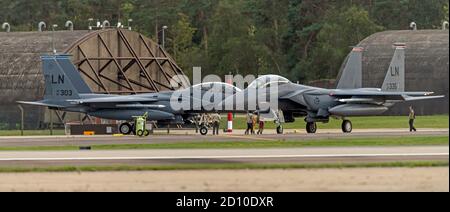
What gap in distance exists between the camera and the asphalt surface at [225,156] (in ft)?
81.8

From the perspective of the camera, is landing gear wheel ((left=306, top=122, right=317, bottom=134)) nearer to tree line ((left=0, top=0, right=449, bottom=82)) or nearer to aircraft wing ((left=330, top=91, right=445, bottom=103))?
aircraft wing ((left=330, top=91, right=445, bottom=103))

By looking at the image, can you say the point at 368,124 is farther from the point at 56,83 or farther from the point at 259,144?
the point at 259,144

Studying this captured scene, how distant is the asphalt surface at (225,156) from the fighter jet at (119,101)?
59.0 feet

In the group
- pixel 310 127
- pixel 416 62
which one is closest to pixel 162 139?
pixel 310 127

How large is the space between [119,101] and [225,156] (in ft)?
73.8

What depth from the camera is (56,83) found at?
166ft

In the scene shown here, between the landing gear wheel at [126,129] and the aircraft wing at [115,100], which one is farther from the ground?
the aircraft wing at [115,100]

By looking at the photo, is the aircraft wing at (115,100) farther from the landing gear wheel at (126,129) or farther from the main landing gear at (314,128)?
the main landing gear at (314,128)

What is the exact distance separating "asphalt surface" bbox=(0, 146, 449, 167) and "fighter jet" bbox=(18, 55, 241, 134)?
59.0 feet

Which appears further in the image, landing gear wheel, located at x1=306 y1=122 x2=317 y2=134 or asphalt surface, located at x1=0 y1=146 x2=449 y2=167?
landing gear wheel, located at x1=306 y1=122 x2=317 y2=134

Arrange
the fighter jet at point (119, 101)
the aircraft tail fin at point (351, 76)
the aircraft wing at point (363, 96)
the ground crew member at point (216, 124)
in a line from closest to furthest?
1. the aircraft wing at point (363, 96)
2. the ground crew member at point (216, 124)
3. the fighter jet at point (119, 101)
4. the aircraft tail fin at point (351, 76)

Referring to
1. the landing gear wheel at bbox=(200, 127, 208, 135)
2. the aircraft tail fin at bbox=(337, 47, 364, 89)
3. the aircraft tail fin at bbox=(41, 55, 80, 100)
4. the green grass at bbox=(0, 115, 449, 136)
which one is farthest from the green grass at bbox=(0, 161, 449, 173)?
the green grass at bbox=(0, 115, 449, 136)

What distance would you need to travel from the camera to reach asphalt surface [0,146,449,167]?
2494cm

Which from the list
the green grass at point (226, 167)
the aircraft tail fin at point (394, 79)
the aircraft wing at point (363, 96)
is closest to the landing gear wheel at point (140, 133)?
the aircraft wing at point (363, 96)
